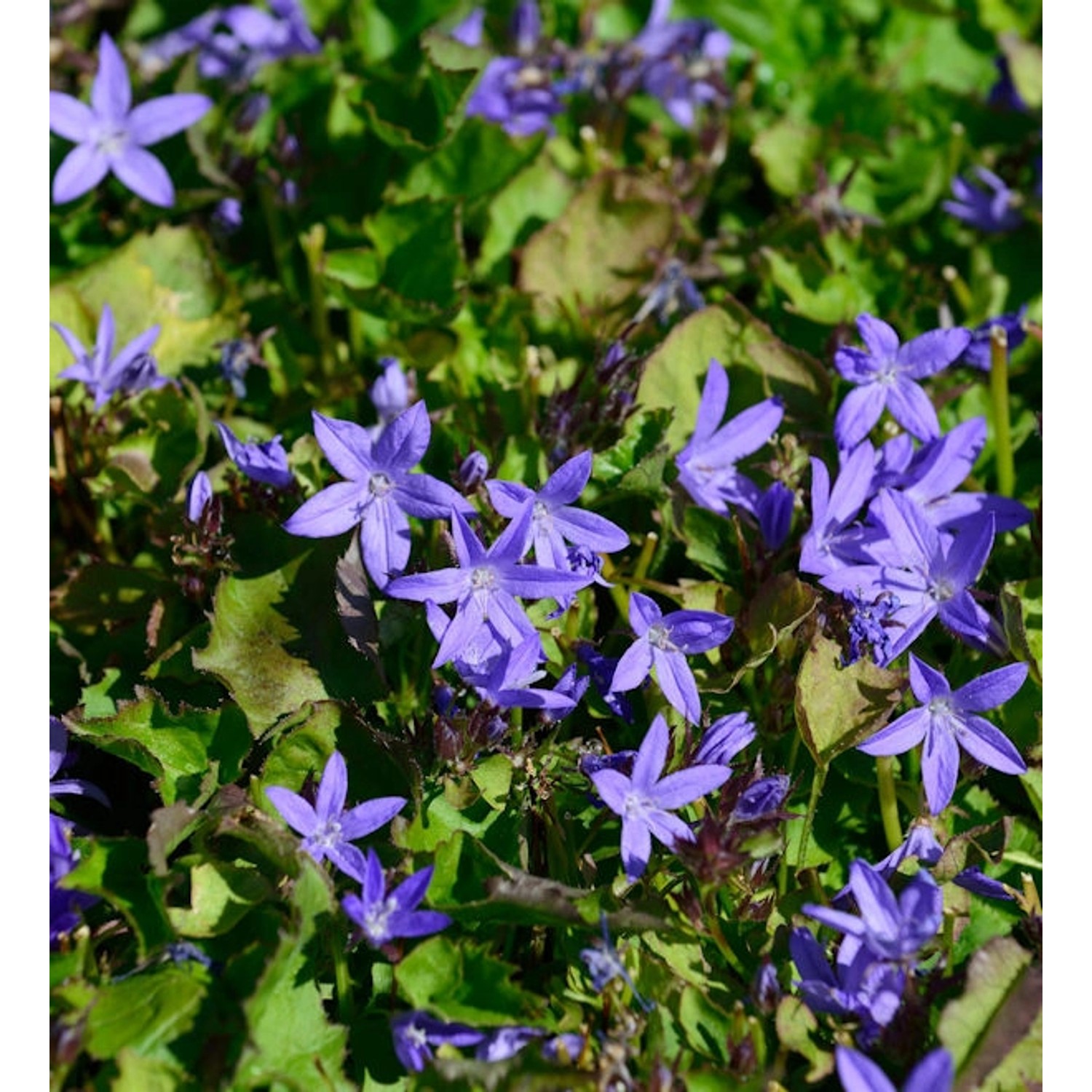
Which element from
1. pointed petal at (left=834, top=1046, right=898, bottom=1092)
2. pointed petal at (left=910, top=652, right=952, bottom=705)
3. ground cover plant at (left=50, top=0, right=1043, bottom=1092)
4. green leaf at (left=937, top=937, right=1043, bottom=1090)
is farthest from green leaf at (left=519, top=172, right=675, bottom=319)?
pointed petal at (left=834, top=1046, right=898, bottom=1092)

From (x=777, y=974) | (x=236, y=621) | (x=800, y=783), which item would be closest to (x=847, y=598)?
(x=800, y=783)

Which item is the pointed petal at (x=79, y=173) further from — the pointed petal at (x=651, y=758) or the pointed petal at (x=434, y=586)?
the pointed petal at (x=651, y=758)

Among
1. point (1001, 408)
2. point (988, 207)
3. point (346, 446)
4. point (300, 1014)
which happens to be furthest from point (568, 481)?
point (988, 207)

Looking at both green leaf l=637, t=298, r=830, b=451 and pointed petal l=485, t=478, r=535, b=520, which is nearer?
pointed petal l=485, t=478, r=535, b=520

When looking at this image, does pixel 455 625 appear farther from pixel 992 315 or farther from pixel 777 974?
pixel 992 315

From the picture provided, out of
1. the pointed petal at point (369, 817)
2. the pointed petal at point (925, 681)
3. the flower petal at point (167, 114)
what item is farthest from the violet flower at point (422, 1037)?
the flower petal at point (167, 114)

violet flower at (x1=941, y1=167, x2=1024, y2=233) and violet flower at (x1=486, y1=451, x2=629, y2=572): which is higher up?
violet flower at (x1=486, y1=451, x2=629, y2=572)

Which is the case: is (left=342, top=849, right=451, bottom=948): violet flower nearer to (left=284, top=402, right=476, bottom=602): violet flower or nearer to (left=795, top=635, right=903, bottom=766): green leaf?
(left=284, top=402, right=476, bottom=602): violet flower
